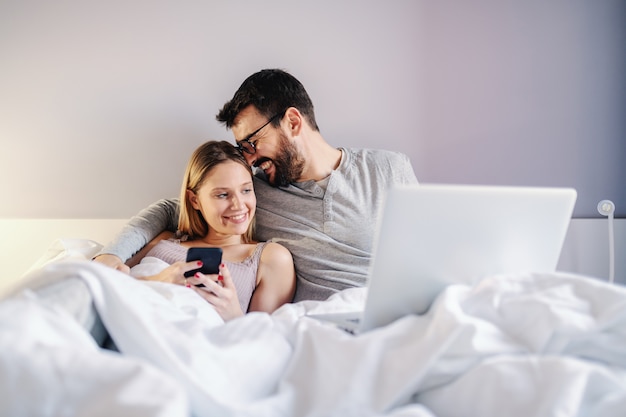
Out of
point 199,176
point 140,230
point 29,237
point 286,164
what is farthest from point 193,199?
point 29,237

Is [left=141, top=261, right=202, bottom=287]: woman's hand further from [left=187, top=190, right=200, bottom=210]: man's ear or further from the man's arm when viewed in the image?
[left=187, top=190, right=200, bottom=210]: man's ear

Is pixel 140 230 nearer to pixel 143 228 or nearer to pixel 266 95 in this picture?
pixel 143 228

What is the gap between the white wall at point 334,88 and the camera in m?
2.06

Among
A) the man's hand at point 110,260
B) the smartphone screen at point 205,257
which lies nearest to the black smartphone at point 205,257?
the smartphone screen at point 205,257

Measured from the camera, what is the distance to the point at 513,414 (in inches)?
27.2

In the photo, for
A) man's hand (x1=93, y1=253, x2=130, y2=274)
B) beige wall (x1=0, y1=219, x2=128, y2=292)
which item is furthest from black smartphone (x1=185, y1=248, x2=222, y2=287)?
beige wall (x1=0, y1=219, x2=128, y2=292)

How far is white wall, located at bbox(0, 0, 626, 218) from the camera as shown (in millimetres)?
2062

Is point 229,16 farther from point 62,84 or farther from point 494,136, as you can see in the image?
point 494,136

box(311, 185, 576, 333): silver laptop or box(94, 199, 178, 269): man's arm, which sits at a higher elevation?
box(311, 185, 576, 333): silver laptop

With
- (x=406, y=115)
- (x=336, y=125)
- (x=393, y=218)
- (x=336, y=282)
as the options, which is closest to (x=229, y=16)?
(x=336, y=125)

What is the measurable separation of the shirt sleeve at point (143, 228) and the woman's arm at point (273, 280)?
38 cm

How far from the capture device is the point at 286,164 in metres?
1.88

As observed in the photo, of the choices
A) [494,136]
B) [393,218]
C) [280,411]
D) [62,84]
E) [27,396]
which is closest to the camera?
[27,396]

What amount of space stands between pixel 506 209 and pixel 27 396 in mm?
783
